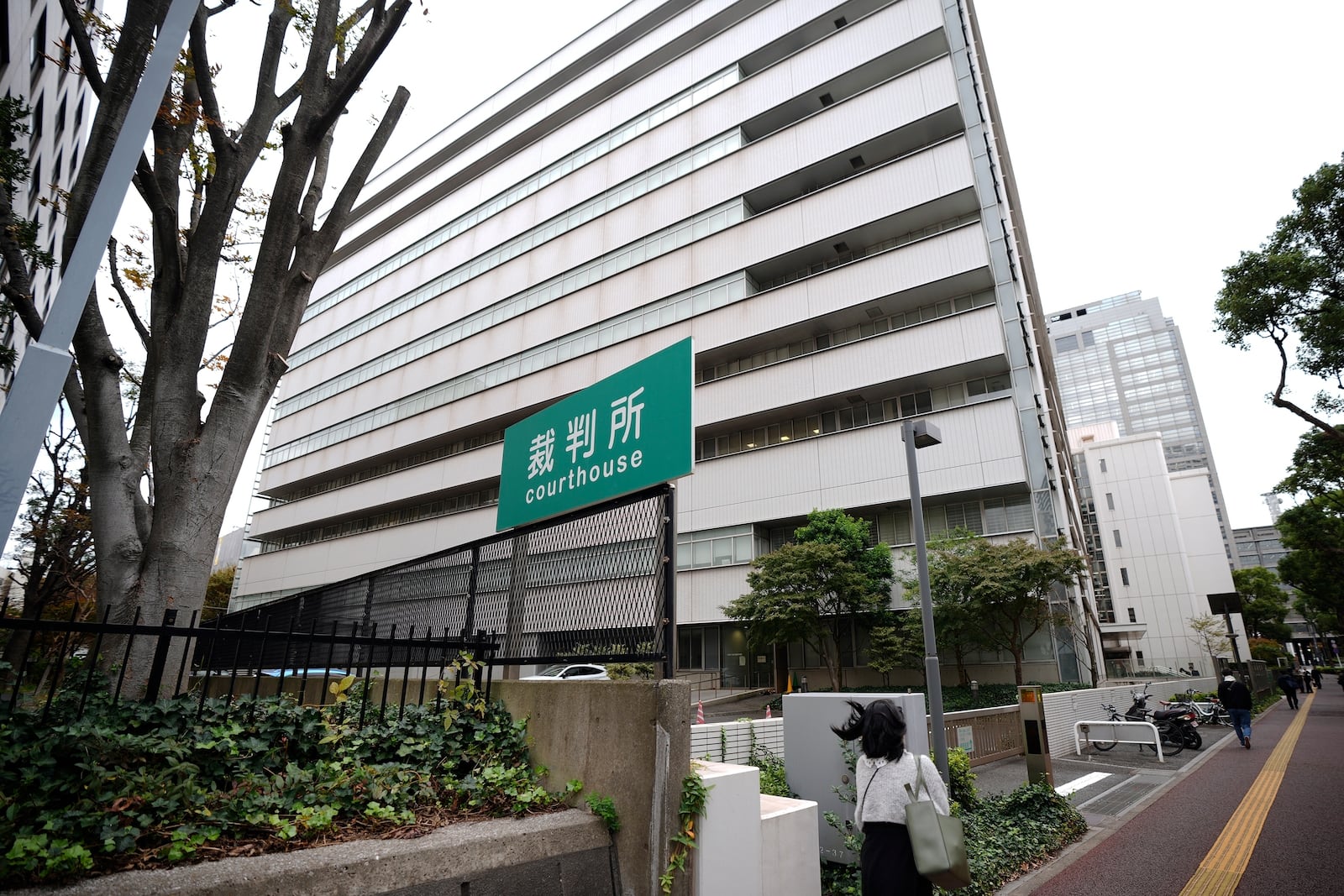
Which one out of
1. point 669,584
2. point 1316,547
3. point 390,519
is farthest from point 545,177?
point 1316,547

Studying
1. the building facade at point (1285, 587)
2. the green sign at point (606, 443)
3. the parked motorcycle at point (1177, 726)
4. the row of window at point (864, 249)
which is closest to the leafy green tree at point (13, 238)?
the green sign at point (606, 443)

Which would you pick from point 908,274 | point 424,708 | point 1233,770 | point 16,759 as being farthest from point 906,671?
point 16,759

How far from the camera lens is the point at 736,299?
28.9 meters

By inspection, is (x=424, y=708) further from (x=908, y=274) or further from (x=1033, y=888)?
(x=908, y=274)

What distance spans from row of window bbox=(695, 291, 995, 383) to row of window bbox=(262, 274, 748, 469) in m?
2.84

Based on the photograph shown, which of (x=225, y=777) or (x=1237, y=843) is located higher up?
(x=225, y=777)

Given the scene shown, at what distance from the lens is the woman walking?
156 inches

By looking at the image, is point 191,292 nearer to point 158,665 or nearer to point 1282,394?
point 158,665

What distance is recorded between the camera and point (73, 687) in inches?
203

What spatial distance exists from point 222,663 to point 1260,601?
93449 millimetres

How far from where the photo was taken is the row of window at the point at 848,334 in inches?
1014

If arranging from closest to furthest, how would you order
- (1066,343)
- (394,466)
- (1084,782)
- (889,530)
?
(1084,782) → (889,530) → (394,466) → (1066,343)

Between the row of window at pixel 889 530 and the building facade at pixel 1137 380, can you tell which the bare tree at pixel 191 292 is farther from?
the building facade at pixel 1137 380

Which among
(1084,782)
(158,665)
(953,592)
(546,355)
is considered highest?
(546,355)
